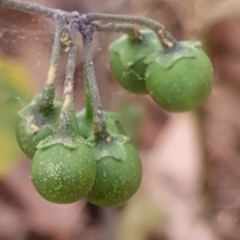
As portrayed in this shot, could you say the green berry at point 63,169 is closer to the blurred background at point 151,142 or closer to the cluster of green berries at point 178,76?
the cluster of green berries at point 178,76

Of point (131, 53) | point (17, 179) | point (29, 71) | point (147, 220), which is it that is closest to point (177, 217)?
point (147, 220)

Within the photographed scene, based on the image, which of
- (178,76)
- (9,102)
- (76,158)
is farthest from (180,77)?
(9,102)

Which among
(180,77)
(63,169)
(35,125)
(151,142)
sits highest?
(151,142)

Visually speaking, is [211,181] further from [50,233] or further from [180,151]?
[50,233]

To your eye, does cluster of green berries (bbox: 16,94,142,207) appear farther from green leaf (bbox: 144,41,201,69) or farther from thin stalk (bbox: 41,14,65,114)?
green leaf (bbox: 144,41,201,69)

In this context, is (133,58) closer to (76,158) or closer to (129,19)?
(129,19)

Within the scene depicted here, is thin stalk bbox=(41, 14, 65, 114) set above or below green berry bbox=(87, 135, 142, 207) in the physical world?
above

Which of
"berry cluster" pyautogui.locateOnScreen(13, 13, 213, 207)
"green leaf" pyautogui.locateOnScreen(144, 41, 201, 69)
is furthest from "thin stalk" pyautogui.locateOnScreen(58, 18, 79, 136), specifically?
"green leaf" pyautogui.locateOnScreen(144, 41, 201, 69)
